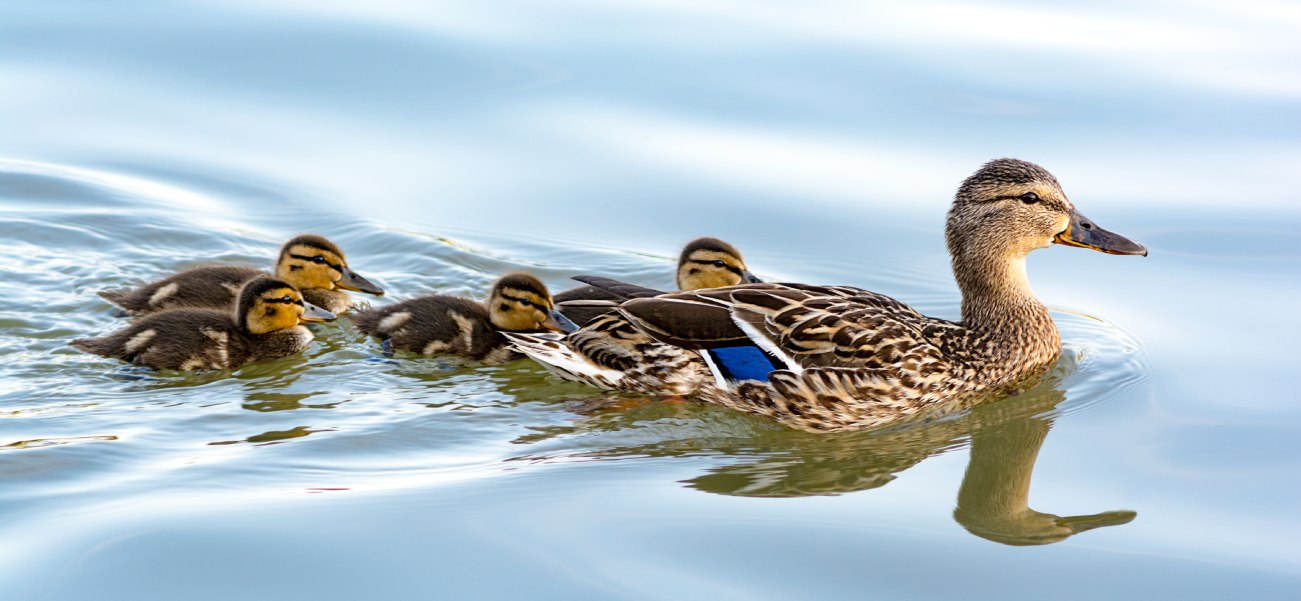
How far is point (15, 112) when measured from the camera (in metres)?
7.26

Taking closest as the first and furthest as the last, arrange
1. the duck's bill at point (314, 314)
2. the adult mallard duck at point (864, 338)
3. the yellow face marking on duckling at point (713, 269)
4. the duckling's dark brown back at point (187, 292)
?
the adult mallard duck at point (864, 338), the duck's bill at point (314, 314), the yellow face marking on duckling at point (713, 269), the duckling's dark brown back at point (187, 292)

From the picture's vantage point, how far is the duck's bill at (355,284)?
607 cm

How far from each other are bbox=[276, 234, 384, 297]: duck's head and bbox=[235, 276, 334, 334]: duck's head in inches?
12.8

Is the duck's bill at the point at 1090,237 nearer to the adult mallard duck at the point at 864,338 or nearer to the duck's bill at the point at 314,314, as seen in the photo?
the adult mallard duck at the point at 864,338

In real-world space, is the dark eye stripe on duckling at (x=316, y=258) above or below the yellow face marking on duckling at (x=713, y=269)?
below

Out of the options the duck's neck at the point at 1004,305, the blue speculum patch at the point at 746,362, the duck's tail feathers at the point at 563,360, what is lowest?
the duck's tail feathers at the point at 563,360

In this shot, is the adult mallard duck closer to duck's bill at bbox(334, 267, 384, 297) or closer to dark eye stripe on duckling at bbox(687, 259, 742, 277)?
dark eye stripe on duckling at bbox(687, 259, 742, 277)

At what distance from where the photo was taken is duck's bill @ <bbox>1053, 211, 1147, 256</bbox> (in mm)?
5332

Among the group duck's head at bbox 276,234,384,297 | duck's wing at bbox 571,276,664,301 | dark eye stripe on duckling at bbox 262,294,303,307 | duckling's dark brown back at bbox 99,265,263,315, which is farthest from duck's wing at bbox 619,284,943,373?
duckling's dark brown back at bbox 99,265,263,315

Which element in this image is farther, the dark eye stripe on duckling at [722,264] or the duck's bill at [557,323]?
the dark eye stripe on duckling at [722,264]

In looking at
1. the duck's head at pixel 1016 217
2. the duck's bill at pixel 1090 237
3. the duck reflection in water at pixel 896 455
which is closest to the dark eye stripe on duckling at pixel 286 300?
the duck reflection in water at pixel 896 455

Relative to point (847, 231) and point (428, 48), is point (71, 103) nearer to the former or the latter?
point (428, 48)

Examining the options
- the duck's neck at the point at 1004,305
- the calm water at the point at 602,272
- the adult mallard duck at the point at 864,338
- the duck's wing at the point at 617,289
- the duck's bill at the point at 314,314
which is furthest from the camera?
the duck's bill at the point at 314,314

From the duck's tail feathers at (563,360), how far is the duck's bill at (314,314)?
820 millimetres
